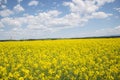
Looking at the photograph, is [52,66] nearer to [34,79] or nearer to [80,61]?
[80,61]

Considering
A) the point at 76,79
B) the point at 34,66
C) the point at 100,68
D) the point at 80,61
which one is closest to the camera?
the point at 76,79

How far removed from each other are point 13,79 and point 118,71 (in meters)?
3.77

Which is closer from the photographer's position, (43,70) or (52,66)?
(43,70)

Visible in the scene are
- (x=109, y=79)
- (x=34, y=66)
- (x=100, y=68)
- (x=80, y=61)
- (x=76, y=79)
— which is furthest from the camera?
(x=80, y=61)

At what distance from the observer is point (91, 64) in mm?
8383

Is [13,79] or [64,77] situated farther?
[64,77]

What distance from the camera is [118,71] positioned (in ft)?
22.7

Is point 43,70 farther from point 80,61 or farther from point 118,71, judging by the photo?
point 118,71

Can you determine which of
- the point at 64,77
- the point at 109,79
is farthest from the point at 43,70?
the point at 109,79

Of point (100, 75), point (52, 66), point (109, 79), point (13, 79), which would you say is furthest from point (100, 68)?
point (13, 79)

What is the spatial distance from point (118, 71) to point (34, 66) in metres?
3.50

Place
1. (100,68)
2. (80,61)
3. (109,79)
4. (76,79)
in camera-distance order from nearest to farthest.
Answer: (109,79)
(76,79)
(100,68)
(80,61)

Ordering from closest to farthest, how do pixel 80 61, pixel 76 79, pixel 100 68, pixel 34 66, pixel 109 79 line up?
pixel 109 79 < pixel 76 79 < pixel 100 68 < pixel 34 66 < pixel 80 61

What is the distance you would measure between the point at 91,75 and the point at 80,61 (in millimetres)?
2323
